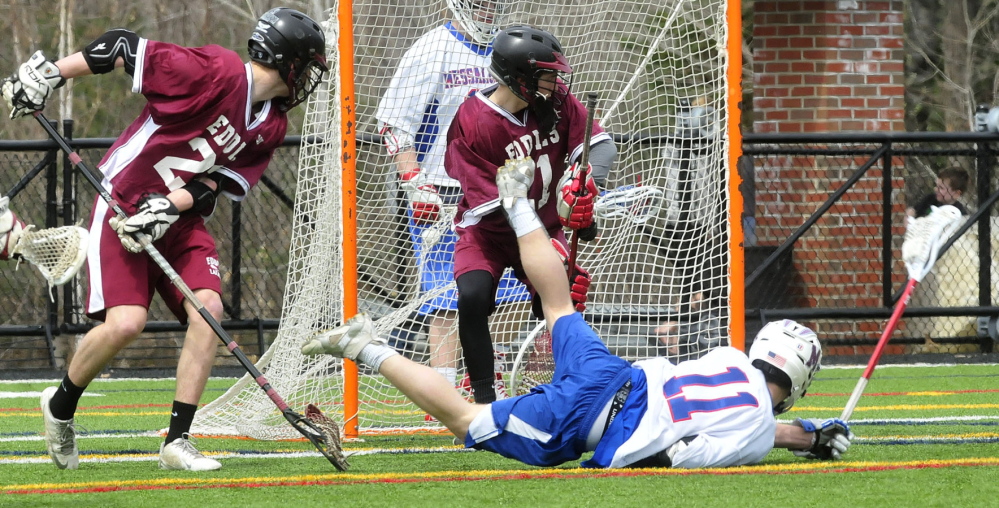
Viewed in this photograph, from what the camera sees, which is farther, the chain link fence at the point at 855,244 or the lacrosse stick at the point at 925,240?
the chain link fence at the point at 855,244

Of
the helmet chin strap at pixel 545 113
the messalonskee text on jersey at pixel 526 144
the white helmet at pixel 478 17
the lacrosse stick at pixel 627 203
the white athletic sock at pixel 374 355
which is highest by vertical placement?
the white helmet at pixel 478 17

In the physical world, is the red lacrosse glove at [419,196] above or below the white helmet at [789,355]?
above

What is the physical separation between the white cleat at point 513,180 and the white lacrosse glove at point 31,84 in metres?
1.46

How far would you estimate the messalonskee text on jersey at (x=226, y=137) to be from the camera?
4414mm

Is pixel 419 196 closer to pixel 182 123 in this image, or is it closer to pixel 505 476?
pixel 182 123

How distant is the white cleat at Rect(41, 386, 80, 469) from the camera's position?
4250 mm

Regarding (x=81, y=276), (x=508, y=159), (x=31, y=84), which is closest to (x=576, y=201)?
(x=508, y=159)

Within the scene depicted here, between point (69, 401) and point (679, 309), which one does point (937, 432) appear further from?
point (69, 401)

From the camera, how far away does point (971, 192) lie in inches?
465

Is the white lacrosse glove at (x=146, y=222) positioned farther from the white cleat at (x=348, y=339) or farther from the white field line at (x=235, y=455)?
the white field line at (x=235, y=455)

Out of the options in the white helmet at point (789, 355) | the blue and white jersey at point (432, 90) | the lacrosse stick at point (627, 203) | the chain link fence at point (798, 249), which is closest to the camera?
the white helmet at point (789, 355)

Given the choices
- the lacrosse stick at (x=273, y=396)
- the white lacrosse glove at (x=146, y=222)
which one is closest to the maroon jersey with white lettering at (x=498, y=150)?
the lacrosse stick at (x=273, y=396)

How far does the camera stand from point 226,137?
4.44 meters

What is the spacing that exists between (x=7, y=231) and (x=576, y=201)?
183 centimetres
